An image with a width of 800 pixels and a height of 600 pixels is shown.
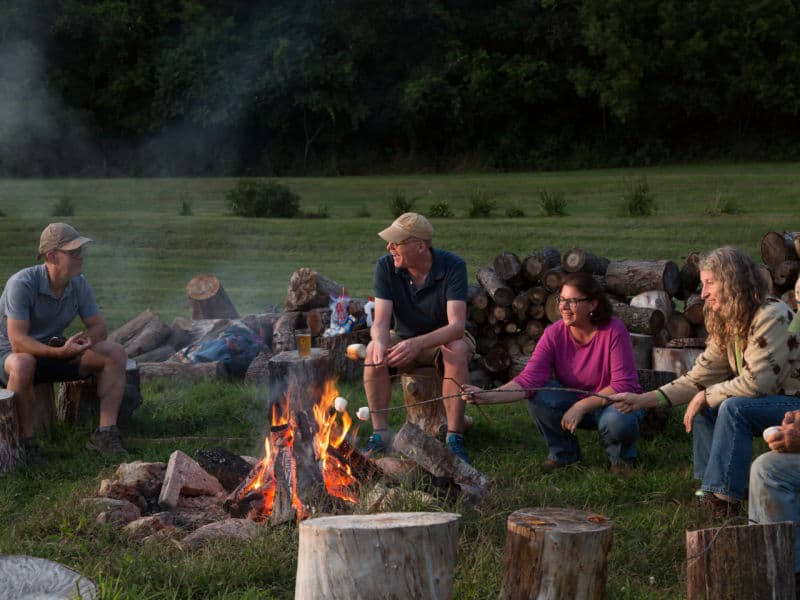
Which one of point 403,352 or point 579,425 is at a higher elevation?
point 403,352

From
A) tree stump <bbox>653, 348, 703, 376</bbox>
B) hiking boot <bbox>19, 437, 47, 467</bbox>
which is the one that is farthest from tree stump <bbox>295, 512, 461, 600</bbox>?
tree stump <bbox>653, 348, 703, 376</bbox>

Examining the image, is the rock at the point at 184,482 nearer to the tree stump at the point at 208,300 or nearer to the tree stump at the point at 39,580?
the tree stump at the point at 39,580

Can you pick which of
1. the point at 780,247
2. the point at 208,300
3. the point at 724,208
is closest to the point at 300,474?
the point at 780,247

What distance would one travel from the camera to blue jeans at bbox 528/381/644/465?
5586mm

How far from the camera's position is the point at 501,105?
3781cm

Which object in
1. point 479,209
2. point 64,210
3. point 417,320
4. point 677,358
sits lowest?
point 677,358

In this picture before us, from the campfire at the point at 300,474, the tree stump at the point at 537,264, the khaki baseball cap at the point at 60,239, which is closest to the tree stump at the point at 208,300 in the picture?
the tree stump at the point at 537,264

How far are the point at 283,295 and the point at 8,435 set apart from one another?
21.4 ft

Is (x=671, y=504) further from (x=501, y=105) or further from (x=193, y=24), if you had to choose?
(x=501, y=105)

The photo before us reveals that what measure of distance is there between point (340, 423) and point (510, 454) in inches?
48.2

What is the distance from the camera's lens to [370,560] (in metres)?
3.36

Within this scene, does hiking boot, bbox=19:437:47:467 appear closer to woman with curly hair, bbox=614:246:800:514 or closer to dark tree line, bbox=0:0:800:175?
woman with curly hair, bbox=614:246:800:514

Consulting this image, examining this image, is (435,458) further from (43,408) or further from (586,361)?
(43,408)

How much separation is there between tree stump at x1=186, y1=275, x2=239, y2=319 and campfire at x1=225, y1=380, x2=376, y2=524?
5.36 m
